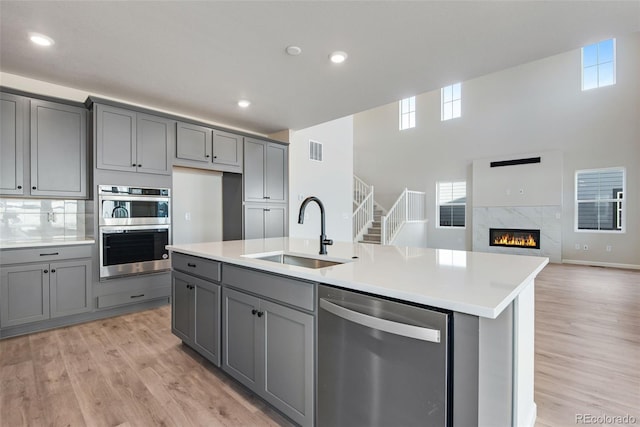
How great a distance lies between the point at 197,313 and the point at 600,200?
837cm

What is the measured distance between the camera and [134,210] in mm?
3520

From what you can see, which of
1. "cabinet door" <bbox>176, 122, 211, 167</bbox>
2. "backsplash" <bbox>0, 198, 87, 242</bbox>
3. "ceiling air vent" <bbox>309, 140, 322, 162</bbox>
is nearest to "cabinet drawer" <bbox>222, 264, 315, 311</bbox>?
"cabinet door" <bbox>176, 122, 211, 167</bbox>

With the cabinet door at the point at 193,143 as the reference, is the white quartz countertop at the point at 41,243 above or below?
below

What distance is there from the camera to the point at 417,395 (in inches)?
43.2

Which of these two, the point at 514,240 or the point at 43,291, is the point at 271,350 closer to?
the point at 43,291

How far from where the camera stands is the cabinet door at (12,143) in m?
2.90

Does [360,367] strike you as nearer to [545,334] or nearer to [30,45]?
[545,334]

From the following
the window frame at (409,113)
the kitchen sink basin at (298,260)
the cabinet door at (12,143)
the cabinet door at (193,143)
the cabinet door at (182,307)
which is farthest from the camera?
the window frame at (409,113)

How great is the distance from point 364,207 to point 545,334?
572 centimetres

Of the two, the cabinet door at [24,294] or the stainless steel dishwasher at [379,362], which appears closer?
the stainless steel dishwasher at [379,362]

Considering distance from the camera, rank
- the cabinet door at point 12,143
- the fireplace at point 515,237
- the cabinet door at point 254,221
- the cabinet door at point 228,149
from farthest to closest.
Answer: the fireplace at point 515,237
the cabinet door at point 254,221
the cabinet door at point 228,149
the cabinet door at point 12,143

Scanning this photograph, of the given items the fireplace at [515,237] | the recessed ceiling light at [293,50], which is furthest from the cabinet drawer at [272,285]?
the fireplace at [515,237]

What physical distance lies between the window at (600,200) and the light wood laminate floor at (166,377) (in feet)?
14.1

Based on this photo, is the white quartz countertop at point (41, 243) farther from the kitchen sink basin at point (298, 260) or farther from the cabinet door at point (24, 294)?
the kitchen sink basin at point (298, 260)
